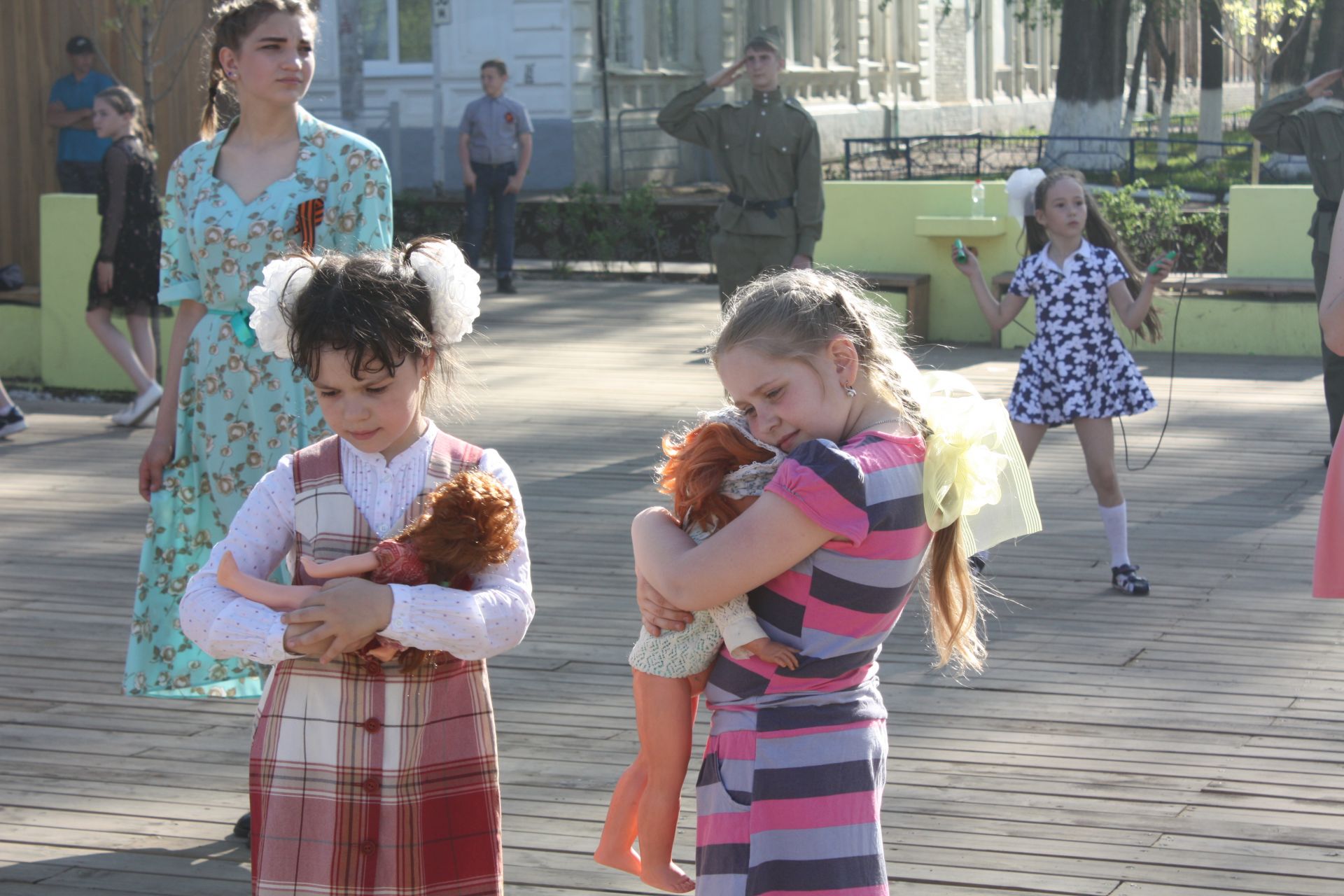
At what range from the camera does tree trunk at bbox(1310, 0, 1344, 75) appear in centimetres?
2091

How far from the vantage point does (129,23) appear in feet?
39.3

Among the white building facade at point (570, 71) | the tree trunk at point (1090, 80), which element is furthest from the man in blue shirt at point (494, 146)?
the tree trunk at point (1090, 80)

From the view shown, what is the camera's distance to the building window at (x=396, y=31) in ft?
74.5

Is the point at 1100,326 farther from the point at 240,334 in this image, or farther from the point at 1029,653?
the point at 240,334

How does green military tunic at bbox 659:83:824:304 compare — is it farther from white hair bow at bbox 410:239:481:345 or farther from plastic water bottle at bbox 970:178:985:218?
white hair bow at bbox 410:239:481:345

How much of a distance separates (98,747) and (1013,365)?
7.51 m

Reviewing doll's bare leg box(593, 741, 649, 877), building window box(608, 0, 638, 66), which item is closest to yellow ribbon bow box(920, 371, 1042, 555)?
doll's bare leg box(593, 741, 649, 877)

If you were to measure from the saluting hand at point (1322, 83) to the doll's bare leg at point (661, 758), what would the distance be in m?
6.14

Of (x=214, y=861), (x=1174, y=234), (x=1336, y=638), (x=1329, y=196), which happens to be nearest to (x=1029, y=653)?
(x=1336, y=638)

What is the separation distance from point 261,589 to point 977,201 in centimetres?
990

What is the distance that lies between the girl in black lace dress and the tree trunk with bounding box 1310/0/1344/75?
16128mm

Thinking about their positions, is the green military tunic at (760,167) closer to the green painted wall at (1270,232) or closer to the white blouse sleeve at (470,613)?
the green painted wall at (1270,232)

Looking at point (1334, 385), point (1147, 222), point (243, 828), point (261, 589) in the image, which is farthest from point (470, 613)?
point (1147, 222)

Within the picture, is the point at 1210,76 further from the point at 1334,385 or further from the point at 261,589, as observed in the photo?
the point at 261,589
